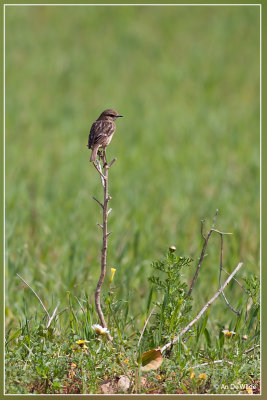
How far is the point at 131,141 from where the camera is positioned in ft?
27.4

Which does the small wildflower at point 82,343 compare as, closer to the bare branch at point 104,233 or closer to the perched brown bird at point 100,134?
the bare branch at point 104,233

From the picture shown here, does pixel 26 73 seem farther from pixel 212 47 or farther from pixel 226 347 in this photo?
pixel 226 347

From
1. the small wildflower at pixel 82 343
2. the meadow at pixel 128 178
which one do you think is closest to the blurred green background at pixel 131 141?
the meadow at pixel 128 178

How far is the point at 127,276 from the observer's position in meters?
4.88

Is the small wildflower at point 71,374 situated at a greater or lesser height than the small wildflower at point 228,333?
lesser

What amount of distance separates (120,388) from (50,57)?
26.7 ft

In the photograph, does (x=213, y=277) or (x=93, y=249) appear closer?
(x=213, y=277)

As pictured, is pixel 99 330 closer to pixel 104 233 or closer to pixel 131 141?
pixel 104 233

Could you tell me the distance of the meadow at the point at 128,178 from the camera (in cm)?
303

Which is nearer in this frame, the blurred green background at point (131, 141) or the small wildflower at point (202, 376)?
the small wildflower at point (202, 376)

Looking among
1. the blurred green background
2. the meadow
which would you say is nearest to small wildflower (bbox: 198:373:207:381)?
the meadow

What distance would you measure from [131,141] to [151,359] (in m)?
5.67

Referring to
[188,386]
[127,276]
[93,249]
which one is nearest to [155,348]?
[188,386]

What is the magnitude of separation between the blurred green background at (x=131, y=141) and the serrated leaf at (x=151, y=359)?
101 cm
